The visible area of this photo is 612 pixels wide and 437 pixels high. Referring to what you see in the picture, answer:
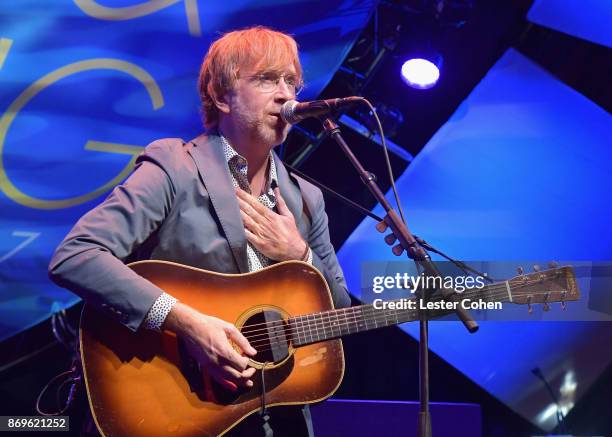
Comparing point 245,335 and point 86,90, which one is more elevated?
point 86,90

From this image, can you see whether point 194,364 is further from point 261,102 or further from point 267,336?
point 261,102

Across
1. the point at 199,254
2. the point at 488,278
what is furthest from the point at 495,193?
the point at 199,254

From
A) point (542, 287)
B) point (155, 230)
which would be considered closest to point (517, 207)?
point (542, 287)

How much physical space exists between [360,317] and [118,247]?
34.1 inches

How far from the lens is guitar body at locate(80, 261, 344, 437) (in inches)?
80.7

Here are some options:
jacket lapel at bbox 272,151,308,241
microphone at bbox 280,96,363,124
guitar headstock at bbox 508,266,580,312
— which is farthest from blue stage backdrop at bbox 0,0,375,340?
guitar headstock at bbox 508,266,580,312

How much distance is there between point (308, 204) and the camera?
2668 millimetres

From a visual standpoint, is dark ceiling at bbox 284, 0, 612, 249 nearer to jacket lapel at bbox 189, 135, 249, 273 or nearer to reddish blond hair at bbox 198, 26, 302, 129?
reddish blond hair at bbox 198, 26, 302, 129

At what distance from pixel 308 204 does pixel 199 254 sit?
584 mm

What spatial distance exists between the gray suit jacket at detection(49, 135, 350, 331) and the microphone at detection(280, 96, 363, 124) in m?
0.30

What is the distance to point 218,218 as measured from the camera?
229 centimetres

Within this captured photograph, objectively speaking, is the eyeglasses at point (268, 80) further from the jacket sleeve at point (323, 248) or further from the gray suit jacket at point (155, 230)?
the jacket sleeve at point (323, 248)

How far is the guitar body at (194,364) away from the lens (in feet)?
6.73

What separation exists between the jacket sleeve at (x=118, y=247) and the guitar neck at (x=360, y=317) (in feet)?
1.71
